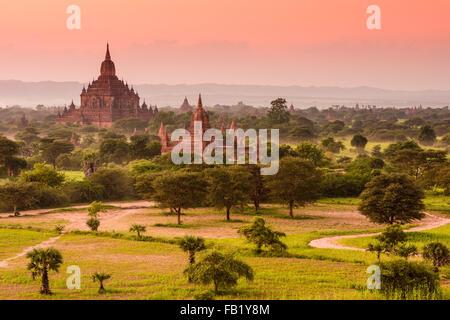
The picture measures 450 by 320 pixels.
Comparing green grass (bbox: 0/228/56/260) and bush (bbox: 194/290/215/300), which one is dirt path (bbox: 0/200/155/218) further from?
bush (bbox: 194/290/215/300)

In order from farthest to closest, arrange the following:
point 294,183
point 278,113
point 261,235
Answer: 1. point 278,113
2. point 294,183
3. point 261,235

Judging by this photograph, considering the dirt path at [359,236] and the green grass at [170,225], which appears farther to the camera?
the green grass at [170,225]

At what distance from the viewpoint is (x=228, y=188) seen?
153 feet

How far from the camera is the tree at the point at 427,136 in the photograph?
362ft

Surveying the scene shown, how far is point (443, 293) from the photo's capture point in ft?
64.1

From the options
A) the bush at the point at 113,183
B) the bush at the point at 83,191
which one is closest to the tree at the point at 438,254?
the bush at the point at 83,191

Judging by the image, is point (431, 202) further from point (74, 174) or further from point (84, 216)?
point (74, 174)

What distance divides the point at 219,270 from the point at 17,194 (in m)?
33.2

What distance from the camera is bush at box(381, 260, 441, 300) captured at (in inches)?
740

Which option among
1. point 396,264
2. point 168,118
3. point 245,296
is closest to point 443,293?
point 396,264

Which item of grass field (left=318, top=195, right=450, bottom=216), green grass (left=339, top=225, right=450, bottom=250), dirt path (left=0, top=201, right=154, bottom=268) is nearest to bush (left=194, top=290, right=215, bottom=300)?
dirt path (left=0, top=201, right=154, bottom=268)

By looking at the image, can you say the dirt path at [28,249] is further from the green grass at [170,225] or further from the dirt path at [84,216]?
the green grass at [170,225]

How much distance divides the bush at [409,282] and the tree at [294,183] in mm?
27230

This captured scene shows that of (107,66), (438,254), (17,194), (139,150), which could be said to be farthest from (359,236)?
(107,66)
